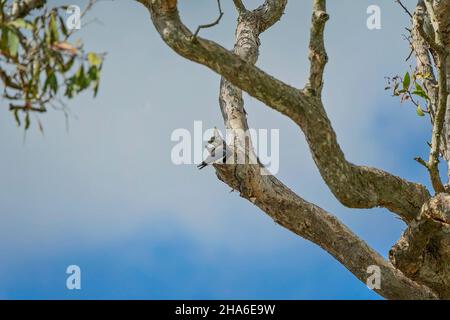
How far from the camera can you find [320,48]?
19.1 ft

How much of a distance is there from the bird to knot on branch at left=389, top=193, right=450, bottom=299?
70.2 inches

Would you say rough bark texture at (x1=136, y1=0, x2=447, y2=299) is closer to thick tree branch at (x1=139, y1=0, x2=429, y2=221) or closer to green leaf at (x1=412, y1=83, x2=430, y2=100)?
thick tree branch at (x1=139, y1=0, x2=429, y2=221)

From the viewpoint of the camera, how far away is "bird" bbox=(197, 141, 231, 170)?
6.52m

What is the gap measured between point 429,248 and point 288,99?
2.14 metres

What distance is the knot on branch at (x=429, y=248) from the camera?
6.57m

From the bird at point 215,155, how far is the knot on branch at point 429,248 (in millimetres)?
1783

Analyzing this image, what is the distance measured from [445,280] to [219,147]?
2.42 meters

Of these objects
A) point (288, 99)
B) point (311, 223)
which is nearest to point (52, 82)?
point (288, 99)

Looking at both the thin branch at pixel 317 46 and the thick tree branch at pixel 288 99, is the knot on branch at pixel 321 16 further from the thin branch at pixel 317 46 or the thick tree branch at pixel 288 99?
the thick tree branch at pixel 288 99

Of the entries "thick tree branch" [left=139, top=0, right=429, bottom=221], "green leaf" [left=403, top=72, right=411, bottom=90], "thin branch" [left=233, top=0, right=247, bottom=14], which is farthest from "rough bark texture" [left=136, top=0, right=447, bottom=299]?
"green leaf" [left=403, top=72, right=411, bottom=90]

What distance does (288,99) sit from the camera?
19.0 feet

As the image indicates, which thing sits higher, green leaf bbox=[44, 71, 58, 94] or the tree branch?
the tree branch
